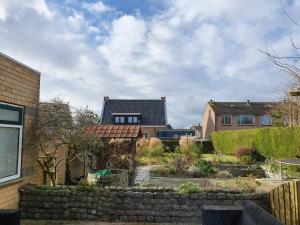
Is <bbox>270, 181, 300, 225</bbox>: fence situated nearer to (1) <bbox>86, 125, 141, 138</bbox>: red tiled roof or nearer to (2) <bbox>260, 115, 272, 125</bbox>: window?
(1) <bbox>86, 125, 141, 138</bbox>: red tiled roof

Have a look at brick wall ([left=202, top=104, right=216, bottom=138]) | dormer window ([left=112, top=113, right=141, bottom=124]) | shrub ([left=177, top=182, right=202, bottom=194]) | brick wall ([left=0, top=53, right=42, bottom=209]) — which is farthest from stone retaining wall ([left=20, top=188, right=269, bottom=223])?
dormer window ([left=112, top=113, right=141, bottom=124])

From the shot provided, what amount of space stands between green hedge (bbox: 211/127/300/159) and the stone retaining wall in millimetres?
15871

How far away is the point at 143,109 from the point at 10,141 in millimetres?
46995

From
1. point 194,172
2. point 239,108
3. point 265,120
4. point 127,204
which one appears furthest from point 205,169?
point 265,120

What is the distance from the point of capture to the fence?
5902 millimetres

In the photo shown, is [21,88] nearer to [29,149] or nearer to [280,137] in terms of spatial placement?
[29,149]

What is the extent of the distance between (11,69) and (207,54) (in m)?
5.77

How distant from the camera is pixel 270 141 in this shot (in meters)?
24.8

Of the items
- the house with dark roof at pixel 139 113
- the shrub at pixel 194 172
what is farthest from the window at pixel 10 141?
the house with dark roof at pixel 139 113

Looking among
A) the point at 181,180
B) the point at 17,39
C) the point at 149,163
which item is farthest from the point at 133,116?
the point at 17,39

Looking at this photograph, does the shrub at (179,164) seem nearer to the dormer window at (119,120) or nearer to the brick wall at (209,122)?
the brick wall at (209,122)

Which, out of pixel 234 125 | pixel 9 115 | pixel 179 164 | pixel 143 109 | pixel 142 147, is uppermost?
pixel 143 109

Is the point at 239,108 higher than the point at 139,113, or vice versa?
the point at 239,108

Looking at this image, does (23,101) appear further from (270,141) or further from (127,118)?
(127,118)
